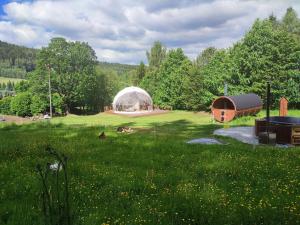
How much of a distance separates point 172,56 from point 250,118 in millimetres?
38527

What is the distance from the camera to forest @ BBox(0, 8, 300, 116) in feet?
181

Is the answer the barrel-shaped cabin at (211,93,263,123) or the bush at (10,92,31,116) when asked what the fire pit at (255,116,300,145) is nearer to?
the barrel-shaped cabin at (211,93,263,123)

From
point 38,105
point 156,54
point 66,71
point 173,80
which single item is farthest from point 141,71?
point 38,105

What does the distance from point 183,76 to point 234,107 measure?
1131 inches

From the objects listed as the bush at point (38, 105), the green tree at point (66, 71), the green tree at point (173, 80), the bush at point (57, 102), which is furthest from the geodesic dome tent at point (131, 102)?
the bush at point (38, 105)

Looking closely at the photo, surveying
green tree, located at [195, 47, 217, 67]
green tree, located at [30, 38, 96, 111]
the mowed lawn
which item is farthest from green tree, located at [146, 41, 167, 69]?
the mowed lawn

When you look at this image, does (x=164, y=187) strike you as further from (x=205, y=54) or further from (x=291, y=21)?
(x=205, y=54)

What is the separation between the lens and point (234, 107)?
142 feet

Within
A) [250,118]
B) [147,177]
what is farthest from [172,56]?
[147,177]

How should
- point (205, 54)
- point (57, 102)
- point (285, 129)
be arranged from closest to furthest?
point (285, 129) < point (57, 102) < point (205, 54)

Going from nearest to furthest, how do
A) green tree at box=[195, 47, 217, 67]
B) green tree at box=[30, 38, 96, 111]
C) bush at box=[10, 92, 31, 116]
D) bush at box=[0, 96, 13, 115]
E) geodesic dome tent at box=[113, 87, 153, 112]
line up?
geodesic dome tent at box=[113, 87, 153, 112], green tree at box=[30, 38, 96, 111], bush at box=[10, 92, 31, 116], bush at box=[0, 96, 13, 115], green tree at box=[195, 47, 217, 67]

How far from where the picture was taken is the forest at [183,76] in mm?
55062

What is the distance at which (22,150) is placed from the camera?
14.9m

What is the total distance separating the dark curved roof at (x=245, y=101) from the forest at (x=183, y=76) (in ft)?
24.8
